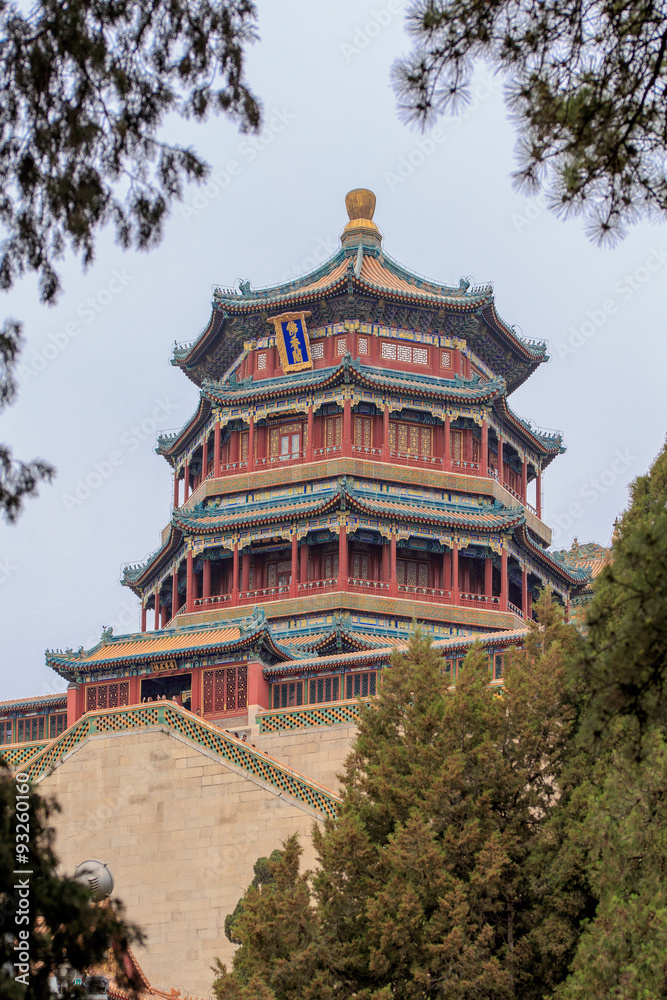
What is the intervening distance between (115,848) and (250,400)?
695 inches

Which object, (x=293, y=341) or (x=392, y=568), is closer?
(x=392, y=568)

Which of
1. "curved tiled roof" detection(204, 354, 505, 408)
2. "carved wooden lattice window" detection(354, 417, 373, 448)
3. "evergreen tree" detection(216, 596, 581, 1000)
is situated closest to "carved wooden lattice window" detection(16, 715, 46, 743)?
"curved tiled roof" detection(204, 354, 505, 408)

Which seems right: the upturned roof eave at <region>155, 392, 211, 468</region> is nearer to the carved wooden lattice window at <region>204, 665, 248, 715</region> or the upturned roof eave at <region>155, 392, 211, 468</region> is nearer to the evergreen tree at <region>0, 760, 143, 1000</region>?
the carved wooden lattice window at <region>204, 665, 248, 715</region>

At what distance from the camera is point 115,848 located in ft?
90.3

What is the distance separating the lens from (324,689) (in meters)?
35.2

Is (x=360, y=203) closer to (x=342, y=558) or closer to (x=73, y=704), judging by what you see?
(x=342, y=558)

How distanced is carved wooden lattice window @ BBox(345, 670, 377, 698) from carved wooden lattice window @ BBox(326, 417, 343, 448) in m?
8.46

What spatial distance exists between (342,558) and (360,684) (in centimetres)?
Result: 475

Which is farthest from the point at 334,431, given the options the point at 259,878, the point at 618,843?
the point at 618,843

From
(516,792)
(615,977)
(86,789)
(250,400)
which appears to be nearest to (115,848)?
(86,789)

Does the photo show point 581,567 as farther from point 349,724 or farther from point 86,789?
point 86,789

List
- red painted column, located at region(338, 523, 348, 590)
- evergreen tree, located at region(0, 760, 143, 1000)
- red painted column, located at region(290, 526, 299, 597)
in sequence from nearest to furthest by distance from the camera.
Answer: evergreen tree, located at region(0, 760, 143, 1000) → red painted column, located at region(338, 523, 348, 590) → red painted column, located at region(290, 526, 299, 597)

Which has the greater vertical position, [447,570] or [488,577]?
[447,570]

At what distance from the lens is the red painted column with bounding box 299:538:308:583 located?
40.2 meters
